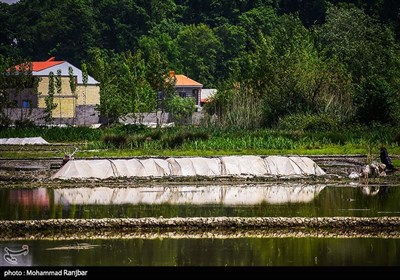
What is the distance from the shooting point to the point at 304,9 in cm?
9856

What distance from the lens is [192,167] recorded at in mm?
34188

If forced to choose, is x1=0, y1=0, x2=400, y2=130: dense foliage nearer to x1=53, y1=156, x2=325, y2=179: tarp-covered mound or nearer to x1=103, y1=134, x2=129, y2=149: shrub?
x1=103, y1=134, x2=129, y2=149: shrub

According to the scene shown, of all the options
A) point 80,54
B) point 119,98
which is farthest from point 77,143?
point 80,54

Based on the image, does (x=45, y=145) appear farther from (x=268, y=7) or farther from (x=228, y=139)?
(x=268, y=7)

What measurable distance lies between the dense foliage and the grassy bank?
3211mm

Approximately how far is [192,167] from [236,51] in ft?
210

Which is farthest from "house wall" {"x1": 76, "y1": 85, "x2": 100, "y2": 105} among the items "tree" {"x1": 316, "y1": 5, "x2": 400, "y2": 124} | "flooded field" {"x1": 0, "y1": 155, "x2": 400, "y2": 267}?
→ "flooded field" {"x1": 0, "y1": 155, "x2": 400, "y2": 267}

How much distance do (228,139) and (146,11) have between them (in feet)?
204

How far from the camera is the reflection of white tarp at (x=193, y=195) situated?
27.4 meters

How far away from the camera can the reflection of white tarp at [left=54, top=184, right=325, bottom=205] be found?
89.9 ft

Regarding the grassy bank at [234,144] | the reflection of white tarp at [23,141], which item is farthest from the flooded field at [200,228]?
the reflection of white tarp at [23,141]

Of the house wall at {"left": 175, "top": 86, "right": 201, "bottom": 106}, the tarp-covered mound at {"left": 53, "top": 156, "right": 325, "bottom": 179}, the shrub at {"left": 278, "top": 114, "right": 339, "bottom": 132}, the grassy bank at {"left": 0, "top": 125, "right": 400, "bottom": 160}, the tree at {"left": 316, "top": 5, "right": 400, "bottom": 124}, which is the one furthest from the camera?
the house wall at {"left": 175, "top": 86, "right": 201, "bottom": 106}

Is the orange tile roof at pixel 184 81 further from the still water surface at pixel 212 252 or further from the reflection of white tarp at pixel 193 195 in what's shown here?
the still water surface at pixel 212 252

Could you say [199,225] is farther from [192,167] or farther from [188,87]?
[188,87]
